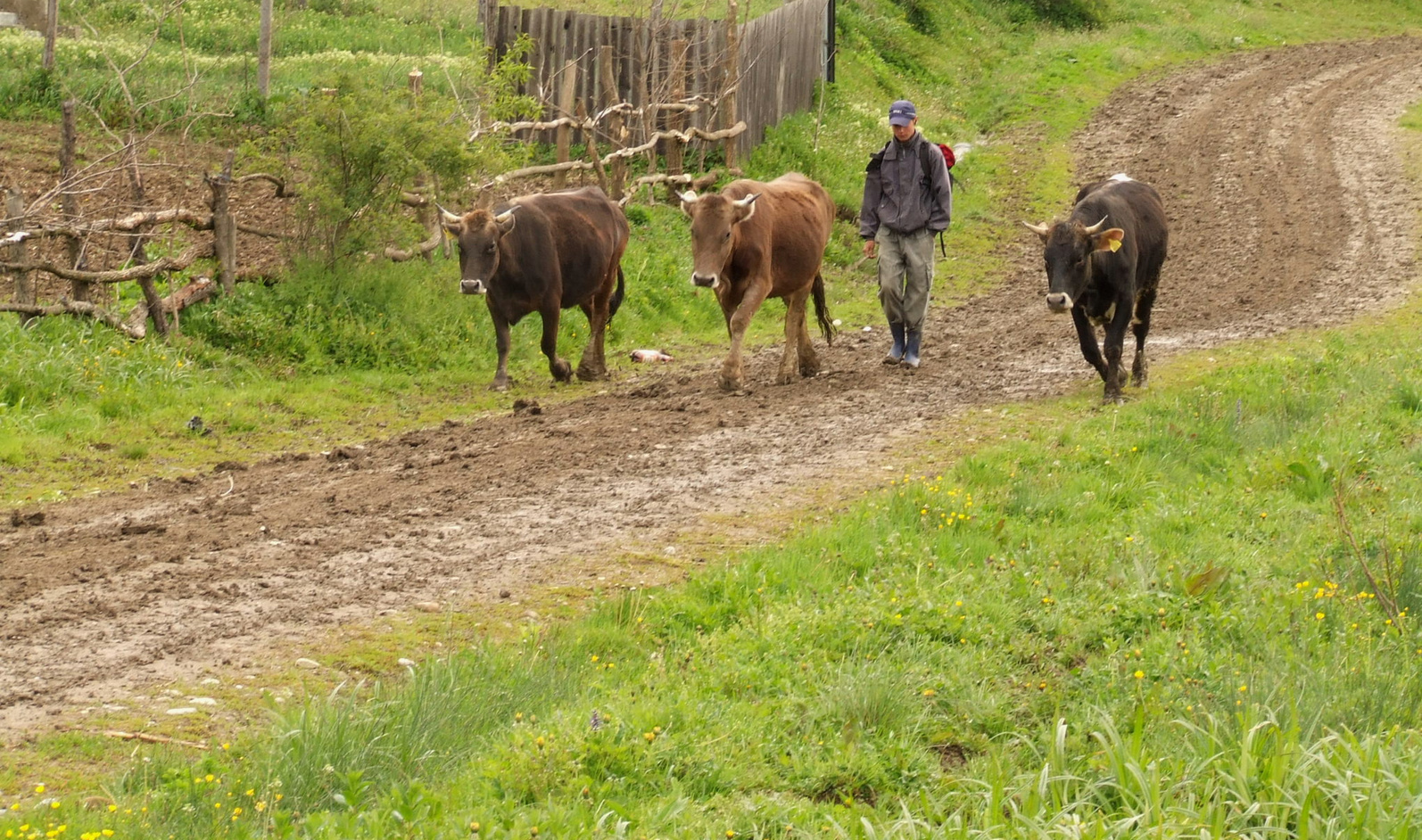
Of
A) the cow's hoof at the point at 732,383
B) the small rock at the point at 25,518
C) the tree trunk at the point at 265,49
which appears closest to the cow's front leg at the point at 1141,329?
the cow's hoof at the point at 732,383

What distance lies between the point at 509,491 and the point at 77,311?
16.5 feet

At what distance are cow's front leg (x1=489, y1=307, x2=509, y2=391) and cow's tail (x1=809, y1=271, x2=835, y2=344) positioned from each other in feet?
9.88

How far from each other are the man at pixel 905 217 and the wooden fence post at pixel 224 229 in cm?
563

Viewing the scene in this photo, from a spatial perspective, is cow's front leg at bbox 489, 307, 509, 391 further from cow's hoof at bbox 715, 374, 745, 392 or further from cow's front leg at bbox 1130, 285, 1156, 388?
cow's front leg at bbox 1130, 285, 1156, 388

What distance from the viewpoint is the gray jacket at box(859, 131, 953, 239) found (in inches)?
539

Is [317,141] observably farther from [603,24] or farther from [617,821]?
[617,821]

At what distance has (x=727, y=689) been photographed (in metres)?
6.36

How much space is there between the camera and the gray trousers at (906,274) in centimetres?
1384

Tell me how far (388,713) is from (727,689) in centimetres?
146

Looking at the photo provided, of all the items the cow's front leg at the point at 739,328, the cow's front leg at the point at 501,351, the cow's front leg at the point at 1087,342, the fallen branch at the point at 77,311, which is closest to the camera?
the fallen branch at the point at 77,311

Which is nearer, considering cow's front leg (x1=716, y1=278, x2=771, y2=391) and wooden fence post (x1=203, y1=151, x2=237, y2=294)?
cow's front leg (x1=716, y1=278, x2=771, y2=391)

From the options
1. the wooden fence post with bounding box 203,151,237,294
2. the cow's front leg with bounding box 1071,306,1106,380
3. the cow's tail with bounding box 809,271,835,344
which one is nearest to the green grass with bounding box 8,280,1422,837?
the cow's front leg with bounding box 1071,306,1106,380

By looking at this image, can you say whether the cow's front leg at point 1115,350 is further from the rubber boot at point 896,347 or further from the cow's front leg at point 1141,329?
the rubber boot at point 896,347

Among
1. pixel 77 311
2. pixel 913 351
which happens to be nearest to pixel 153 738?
pixel 77 311
